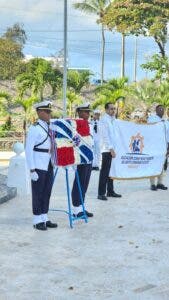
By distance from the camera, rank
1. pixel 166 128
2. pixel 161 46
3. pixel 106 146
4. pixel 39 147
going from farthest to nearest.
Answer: pixel 161 46 → pixel 166 128 → pixel 106 146 → pixel 39 147

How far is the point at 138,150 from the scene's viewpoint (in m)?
13.2

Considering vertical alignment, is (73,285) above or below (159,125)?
below

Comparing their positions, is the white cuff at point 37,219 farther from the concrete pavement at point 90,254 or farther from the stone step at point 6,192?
the stone step at point 6,192

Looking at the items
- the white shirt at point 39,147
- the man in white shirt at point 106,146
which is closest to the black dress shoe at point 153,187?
the man in white shirt at point 106,146

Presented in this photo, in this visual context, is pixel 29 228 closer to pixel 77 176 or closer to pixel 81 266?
pixel 77 176

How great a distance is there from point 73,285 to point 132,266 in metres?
0.95

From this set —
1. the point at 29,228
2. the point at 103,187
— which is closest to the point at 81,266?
the point at 29,228

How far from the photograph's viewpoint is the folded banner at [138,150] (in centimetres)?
1258

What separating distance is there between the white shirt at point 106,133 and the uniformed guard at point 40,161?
8.67ft

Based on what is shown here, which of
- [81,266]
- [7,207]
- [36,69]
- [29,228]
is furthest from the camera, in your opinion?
[36,69]

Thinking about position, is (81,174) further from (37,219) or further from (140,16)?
(140,16)

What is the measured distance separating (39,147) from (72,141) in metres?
0.53

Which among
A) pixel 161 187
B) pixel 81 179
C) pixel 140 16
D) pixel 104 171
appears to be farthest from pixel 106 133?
pixel 140 16

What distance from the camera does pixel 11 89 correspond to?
154 feet
